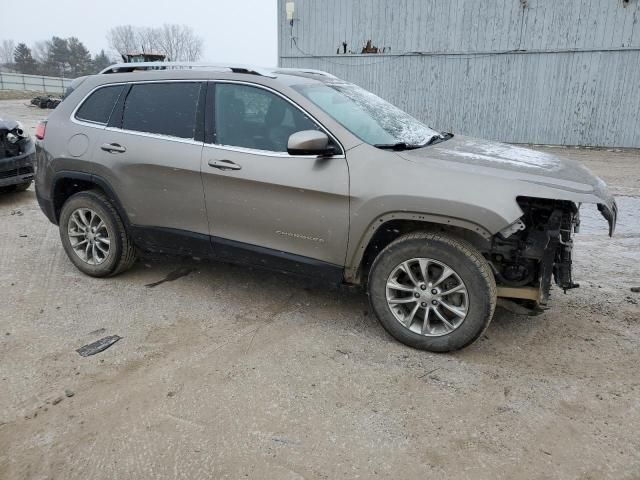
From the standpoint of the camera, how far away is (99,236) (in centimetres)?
466

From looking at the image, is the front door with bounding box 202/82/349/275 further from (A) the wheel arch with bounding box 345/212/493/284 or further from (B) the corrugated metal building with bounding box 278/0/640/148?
(B) the corrugated metal building with bounding box 278/0/640/148

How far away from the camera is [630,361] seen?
335 cm

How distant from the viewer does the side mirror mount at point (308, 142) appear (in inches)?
134

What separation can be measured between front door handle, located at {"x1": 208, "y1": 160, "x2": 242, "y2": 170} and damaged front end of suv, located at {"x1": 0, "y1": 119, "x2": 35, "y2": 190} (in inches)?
191

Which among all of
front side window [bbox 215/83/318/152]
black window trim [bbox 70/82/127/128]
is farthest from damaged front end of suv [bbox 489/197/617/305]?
black window trim [bbox 70/82/127/128]

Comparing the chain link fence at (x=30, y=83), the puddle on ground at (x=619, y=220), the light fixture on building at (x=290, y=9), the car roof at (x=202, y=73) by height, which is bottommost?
the puddle on ground at (x=619, y=220)

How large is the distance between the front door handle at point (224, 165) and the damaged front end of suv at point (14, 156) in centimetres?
486

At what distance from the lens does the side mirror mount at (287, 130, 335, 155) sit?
339 centimetres

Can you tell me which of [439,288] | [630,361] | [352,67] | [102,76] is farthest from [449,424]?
[352,67]

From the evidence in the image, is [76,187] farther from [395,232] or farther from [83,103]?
[395,232]

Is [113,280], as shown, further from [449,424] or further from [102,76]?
[449,424]

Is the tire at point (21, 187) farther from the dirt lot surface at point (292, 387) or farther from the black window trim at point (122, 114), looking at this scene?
the black window trim at point (122, 114)

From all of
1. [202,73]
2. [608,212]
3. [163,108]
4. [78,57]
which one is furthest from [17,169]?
[78,57]

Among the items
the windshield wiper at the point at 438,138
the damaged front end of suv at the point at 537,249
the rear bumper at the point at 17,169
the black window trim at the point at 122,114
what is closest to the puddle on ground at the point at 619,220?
the windshield wiper at the point at 438,138
